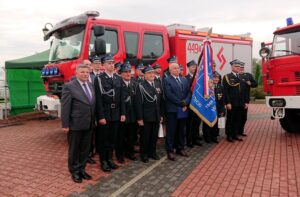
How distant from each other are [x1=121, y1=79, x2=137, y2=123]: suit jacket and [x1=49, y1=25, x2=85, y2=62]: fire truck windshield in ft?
6.92

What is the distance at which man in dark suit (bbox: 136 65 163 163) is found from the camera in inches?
234

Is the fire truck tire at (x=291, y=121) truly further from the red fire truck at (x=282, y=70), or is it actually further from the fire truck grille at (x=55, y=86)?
the fire truck grille at (x=55, y=86)

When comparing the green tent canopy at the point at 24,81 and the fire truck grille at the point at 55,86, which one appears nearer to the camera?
the fire truck grille at the point at 55,86

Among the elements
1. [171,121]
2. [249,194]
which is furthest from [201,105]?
[249,194]

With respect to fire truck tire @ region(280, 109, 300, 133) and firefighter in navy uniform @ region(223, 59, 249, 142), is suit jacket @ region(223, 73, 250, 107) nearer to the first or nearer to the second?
firefighter in navy uniform @ region(223, 59, 249, 142)

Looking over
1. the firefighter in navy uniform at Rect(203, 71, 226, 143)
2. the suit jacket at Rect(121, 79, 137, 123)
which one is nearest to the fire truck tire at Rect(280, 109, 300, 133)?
the firefighter in navy uniform at Rect(203, 71, 226, 143)

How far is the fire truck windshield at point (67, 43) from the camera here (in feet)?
24.8

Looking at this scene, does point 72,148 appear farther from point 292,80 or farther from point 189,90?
point 292,80

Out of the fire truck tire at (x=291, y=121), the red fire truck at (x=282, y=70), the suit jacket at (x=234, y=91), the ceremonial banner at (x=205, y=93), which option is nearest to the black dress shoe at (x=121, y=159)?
the ceremonial banner at (x=205, y=93)

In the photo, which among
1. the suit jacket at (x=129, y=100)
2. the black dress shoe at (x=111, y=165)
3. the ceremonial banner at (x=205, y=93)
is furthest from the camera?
the ceremonial banner at (x=205, y=93)

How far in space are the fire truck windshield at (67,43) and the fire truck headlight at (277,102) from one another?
434 cm

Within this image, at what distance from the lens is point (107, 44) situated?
7.71 meters

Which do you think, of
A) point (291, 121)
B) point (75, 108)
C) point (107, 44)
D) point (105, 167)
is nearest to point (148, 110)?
point (105, 167)

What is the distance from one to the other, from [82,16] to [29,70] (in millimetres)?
7255
